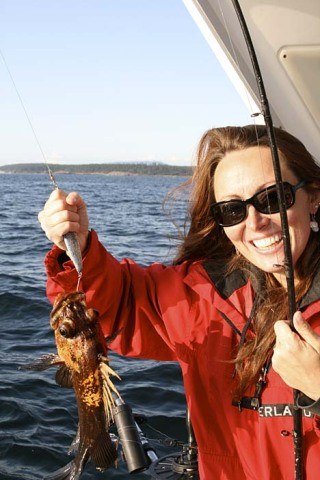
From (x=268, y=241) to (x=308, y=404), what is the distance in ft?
2.72

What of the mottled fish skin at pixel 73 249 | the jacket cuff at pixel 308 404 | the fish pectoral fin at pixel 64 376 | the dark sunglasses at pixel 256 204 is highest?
the dark sunglasses at pixel 256 204

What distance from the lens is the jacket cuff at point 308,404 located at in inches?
93.9

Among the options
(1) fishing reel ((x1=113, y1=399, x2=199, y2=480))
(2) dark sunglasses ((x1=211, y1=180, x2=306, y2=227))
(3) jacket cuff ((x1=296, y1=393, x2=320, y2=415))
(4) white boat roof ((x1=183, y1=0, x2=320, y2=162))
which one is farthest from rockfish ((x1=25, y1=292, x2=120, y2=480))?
(4) white boat roof ((x1=183, y1=0, x2=320, y2=162))

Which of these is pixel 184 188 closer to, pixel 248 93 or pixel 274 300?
pixel 274 300

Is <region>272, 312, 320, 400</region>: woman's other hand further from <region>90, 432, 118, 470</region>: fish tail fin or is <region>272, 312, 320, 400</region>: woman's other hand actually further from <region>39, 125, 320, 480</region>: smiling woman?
<region>90, 432, 118, 470</region>: fish tail fin

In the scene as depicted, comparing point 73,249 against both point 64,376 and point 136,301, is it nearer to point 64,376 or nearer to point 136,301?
point 64,376

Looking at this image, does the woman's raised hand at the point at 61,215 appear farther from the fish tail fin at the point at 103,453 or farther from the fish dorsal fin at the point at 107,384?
the fish tail fin at the point at 103,453

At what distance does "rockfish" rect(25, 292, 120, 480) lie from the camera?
2.55m

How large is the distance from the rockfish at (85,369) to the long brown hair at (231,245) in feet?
2.27

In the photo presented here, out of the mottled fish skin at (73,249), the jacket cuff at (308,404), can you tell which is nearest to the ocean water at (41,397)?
the mottled fish skin at (73,249)

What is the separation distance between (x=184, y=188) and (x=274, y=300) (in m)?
1.08

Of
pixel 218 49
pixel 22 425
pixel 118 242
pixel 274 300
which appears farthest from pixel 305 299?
pixel 118 242

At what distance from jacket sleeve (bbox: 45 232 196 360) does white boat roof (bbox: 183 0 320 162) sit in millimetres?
1738

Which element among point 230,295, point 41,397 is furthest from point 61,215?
point 41,397
